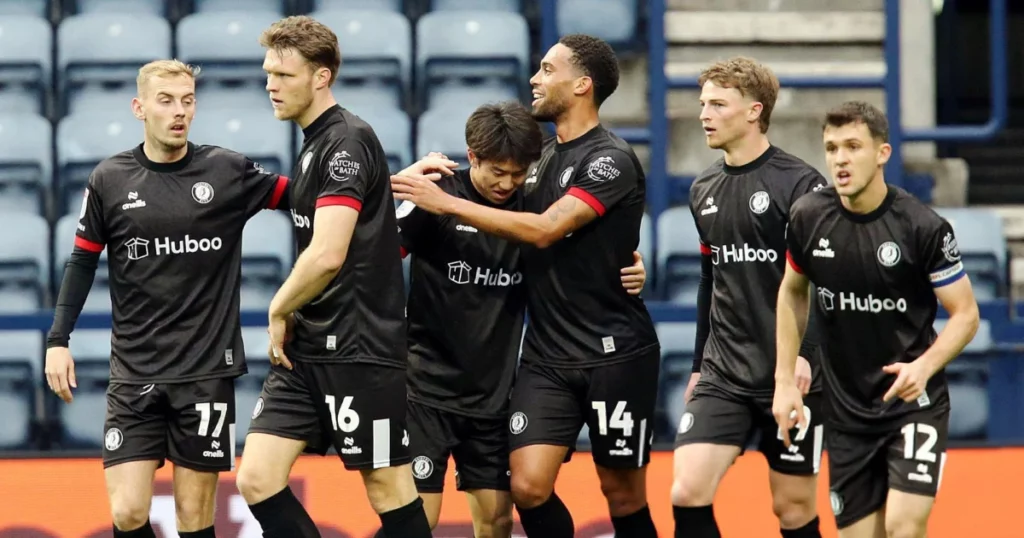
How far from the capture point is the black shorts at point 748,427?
Result: 5.36m

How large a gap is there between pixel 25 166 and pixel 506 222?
383 cm

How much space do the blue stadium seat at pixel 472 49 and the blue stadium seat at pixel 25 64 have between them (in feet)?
6.79

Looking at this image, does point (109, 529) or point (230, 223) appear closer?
point (230, 223)

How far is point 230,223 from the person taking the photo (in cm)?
546

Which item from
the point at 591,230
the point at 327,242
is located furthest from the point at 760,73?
the point at 327,242

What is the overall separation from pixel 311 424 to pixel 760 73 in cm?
199

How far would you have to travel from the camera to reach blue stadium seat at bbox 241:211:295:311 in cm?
761

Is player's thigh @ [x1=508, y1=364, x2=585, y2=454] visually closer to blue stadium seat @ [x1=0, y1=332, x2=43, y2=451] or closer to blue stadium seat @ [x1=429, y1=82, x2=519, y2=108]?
blue stadium seat @ [x1=0, y1=332, x2=43, y2=451]

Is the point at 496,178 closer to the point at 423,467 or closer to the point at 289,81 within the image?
the point at 289,81

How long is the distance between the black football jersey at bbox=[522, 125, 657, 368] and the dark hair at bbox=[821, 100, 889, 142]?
2.75 ft

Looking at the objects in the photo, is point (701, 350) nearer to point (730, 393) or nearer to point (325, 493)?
point (730, 393)

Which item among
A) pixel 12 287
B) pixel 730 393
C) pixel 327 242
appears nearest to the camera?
pixel 327 242

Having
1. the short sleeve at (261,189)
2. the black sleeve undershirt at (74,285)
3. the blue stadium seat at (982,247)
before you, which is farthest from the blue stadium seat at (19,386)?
the blue stadium seat at (982,247)

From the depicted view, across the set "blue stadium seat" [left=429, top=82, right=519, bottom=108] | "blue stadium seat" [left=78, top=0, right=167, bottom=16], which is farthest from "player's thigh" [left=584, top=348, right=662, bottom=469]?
"blue stadium seat" [left=78, top=0, right=167, bottom=16]
